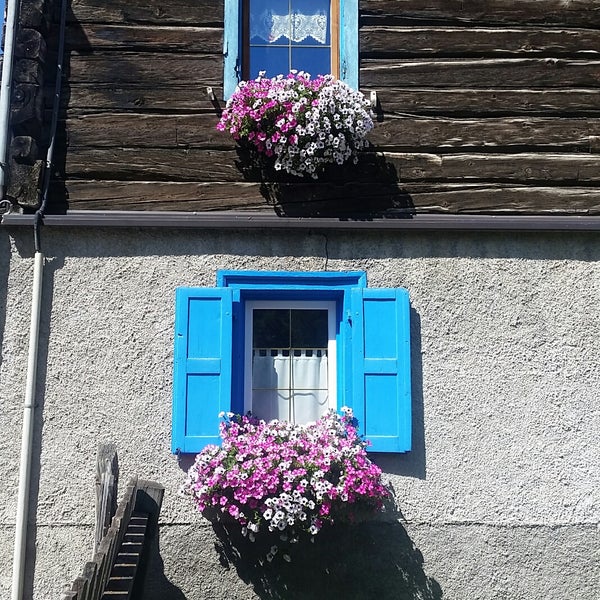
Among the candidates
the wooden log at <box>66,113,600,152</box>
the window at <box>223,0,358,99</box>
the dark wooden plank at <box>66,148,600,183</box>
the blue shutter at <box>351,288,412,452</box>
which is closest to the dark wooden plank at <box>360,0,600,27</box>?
the window at <box>223,0,358,99</box>

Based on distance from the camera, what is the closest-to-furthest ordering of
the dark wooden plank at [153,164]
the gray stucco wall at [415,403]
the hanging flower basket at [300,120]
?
the gray stucco wall at [415,403]
the hanging flower basket at [300,120]
the dark wooden plank at [153,164]

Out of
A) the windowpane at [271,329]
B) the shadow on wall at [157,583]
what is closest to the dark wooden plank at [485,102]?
the windowpane at [271,329]

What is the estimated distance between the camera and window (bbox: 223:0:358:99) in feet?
19.3

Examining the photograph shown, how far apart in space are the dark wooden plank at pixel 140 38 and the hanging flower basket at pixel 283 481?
8.75 ft

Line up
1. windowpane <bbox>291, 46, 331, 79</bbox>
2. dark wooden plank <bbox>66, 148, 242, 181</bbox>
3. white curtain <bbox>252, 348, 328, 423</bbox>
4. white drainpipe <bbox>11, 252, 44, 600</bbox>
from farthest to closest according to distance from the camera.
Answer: windowpane <bbox>291, 46, 331, 79</bbox>
dark wooden plank <bbox>66, 148, 242, 181</bbox>
white curtain <bbox>252, 348, 328, 423</bbox>
white drainpipe <bbox>11, 252, 44, 600</bbox>

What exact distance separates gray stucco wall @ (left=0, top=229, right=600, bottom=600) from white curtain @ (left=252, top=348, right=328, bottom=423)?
1.96 ft

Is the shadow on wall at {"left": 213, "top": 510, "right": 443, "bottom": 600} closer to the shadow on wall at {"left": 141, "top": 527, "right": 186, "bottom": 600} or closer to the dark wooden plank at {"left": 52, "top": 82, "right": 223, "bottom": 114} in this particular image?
the shadow on wall at {"left": 141, "top": 527, "right": 186, "bottom": 600}

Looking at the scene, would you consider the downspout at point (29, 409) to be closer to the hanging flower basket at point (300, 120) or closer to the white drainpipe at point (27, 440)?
the white drainpipe at point (27, 440)

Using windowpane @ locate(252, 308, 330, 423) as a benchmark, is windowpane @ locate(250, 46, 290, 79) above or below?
above

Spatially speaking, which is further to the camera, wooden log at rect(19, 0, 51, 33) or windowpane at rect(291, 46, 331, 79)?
windowpane at rect(291, 46, 331, 79)

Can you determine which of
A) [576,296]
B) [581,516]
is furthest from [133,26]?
[581,516]

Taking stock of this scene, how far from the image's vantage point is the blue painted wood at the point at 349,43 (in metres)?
5.80

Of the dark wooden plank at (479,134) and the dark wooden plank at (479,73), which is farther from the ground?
the dark wooden plank at (479,73)

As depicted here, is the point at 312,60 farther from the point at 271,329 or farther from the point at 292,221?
the point at 271,329
